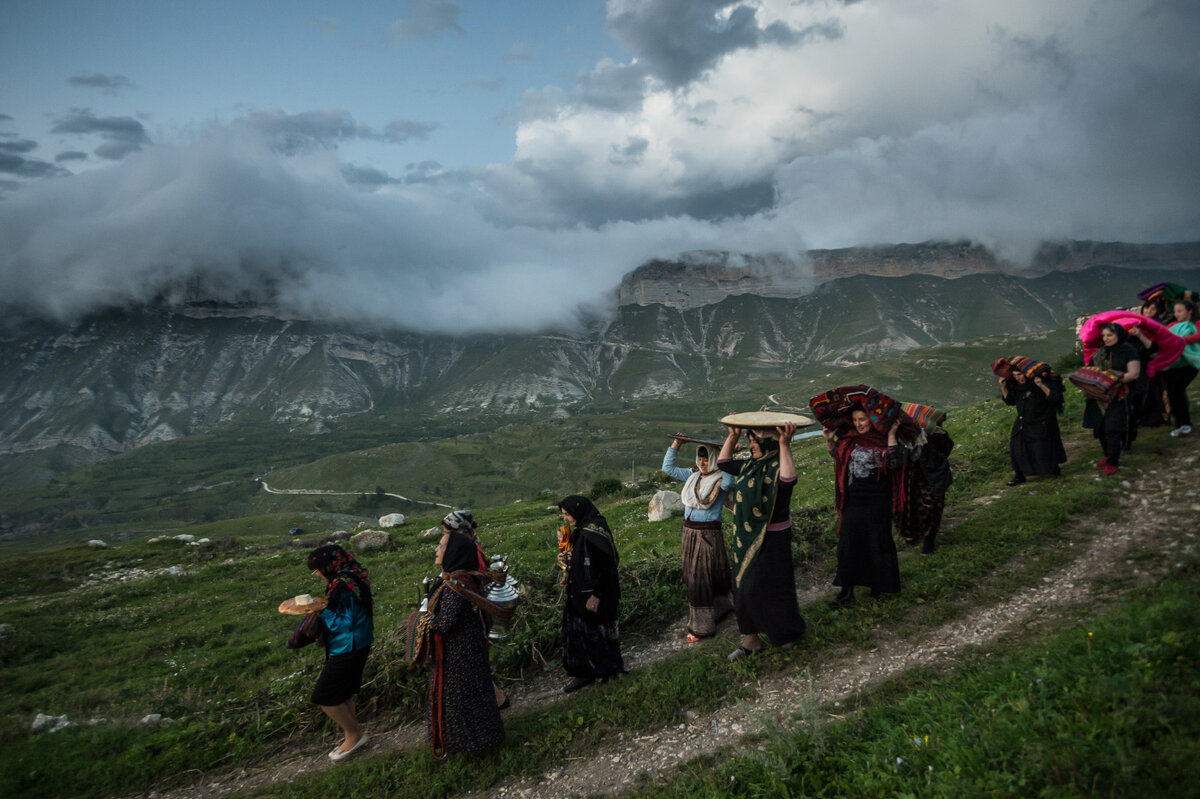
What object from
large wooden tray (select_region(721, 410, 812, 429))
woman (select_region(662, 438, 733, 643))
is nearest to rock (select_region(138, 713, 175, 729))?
woman (select_region(662, 438, 733, 643))

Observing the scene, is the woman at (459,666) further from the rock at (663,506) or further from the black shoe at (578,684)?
the rock at (663,506)

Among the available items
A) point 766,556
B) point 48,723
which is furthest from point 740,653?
point 48,723

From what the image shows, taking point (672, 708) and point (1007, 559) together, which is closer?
point (672, 708)

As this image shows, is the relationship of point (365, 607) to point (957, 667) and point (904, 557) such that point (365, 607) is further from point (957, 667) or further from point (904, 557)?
point (904, 557)

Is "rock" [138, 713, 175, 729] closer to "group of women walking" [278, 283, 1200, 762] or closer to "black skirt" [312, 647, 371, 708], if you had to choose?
"group of women walking" [278, 283, 1200, 762]

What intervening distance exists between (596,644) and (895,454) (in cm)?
580

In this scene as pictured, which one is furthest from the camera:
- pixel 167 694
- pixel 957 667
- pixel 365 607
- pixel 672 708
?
pixel 167 694

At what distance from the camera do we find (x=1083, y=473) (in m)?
12.8

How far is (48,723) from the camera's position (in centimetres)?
1056

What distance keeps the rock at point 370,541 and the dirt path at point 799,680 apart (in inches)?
856

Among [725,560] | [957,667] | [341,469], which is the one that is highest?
[725,560]

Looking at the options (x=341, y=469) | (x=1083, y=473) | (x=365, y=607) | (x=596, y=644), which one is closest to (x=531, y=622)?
(x=596, y=644)

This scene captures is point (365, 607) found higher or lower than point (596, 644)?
higher

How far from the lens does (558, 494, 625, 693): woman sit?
8805 millimetres
